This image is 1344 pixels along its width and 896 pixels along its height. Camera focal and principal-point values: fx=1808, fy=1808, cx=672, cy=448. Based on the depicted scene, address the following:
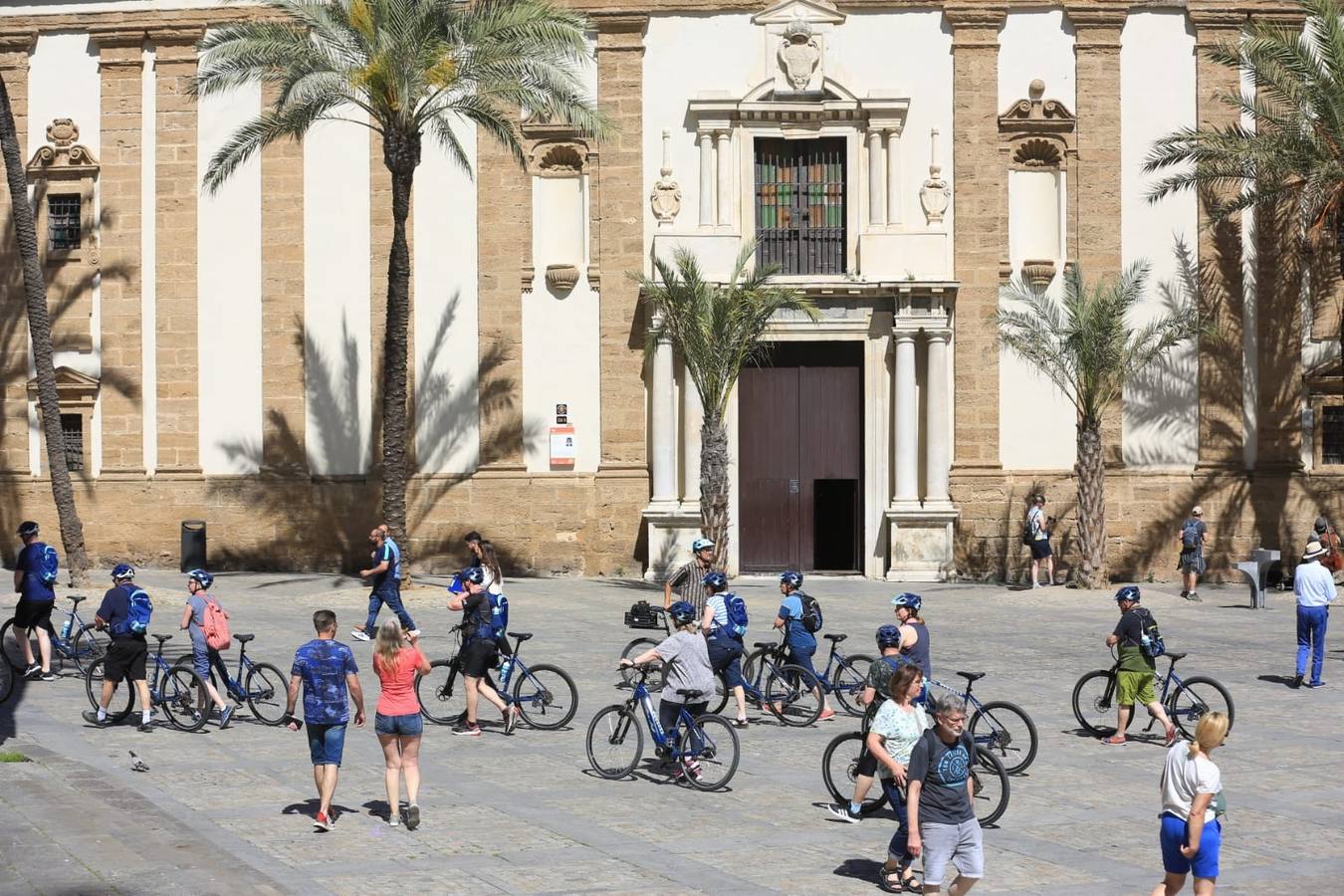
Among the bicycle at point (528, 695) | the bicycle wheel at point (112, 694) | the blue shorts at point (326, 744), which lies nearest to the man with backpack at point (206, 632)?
the bicycle wheel at point (112, 694)

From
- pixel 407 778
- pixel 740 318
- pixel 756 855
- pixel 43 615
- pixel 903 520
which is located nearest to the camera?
pixel 756 855

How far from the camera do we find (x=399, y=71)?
2712 centimetres

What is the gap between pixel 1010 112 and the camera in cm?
3300

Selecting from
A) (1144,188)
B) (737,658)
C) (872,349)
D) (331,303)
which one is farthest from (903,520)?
(737,658)

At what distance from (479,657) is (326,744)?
152 inches

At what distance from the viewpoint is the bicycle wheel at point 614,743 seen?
14609 mm

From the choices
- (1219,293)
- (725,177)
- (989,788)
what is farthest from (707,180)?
(989,788)

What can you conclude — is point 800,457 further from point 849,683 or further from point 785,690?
point 785,690

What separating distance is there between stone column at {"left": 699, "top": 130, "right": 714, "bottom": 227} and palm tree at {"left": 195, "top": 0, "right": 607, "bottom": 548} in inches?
170

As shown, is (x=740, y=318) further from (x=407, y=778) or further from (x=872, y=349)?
(x=407, y=778)

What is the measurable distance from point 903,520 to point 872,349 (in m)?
3.19

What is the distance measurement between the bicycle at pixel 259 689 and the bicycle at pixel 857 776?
5822 millimetres

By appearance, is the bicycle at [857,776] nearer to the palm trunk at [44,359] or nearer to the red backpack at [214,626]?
the red backpack at [214,626]

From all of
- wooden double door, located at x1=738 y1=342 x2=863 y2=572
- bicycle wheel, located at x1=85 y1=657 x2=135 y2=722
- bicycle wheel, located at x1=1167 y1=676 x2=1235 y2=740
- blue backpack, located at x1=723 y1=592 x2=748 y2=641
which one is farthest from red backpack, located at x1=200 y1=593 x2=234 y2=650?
wooden double door, located at x1=738 y1=342 x2=863 y2=572
